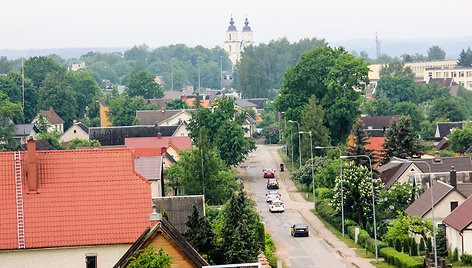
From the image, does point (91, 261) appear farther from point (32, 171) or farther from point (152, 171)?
point (152, 171)

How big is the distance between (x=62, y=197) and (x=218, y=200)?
33.9m

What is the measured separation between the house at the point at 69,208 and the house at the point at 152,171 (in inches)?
880

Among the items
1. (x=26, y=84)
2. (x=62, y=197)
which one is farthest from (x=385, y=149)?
(x=26, y=84)

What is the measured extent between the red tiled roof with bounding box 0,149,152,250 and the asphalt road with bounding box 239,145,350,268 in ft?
66.1

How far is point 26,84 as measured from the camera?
16075cm

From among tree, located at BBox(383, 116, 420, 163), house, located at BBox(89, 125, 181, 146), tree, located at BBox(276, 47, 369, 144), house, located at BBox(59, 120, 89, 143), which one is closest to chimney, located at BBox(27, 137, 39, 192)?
tree, located at BBox(383, 116, 420, 163)

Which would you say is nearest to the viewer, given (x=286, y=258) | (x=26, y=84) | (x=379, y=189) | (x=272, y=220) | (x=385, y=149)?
(x=286, y=258)

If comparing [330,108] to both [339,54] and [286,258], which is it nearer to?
[339,54]

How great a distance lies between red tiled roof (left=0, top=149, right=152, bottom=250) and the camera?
35531 millimetres

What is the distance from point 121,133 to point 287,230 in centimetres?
5446

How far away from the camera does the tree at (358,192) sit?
219 ft

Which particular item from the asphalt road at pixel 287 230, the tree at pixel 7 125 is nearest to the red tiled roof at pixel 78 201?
the asphalt road at pixel 287 230

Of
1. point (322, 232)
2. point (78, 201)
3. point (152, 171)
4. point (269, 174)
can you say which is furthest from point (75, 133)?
point (78, 201)

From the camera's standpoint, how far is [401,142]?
284ft
